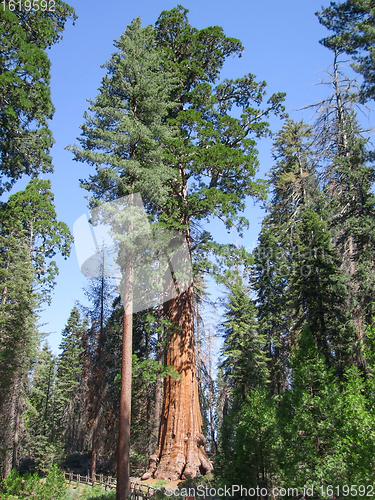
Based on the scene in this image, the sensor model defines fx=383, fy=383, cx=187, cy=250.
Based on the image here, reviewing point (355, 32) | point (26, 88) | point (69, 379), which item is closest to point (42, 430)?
point (69, 379)

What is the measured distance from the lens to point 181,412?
13633 mm

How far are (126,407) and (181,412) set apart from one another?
2.74 m

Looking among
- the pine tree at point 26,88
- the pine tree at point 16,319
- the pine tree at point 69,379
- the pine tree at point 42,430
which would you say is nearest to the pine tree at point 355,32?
the pine tree at point 26,88

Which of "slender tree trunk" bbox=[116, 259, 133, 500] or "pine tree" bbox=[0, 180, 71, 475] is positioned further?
"pine tree" bbox=[0, 180, 71, 475]

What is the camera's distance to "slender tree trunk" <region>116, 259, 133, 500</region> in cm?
1081

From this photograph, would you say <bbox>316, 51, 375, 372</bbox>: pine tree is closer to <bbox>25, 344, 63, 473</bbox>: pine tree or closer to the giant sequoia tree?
the giant sequoia tree

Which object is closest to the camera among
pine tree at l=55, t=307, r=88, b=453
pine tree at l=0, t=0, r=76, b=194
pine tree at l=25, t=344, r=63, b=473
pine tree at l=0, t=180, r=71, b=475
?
pine tree at l=0, t=0, r=76, b=194

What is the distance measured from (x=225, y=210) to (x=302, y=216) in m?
5.58

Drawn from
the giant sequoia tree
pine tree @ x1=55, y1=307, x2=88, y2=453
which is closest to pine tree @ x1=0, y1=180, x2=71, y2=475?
the giant sequoia tree

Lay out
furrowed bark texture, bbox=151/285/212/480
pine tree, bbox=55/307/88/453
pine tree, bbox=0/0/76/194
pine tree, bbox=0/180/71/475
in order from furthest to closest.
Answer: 1. pine tree, bbox=55/307/88/453
2. pine tree, bbox=0/180/71/475
3. furrowed bark texture, bbox=151/285/212/480
4. pine tree, bbox=0/0/76/194

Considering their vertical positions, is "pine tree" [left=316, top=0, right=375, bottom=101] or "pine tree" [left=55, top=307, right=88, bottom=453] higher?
"pine tree" [left=316, top=0, right=375, bottom=101]

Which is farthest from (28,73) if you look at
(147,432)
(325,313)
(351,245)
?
(147,432)

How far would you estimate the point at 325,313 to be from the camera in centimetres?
1702

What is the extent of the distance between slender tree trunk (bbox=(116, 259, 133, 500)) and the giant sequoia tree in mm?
2174
